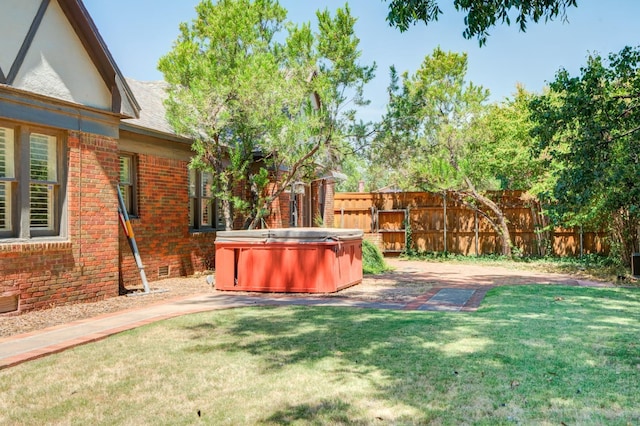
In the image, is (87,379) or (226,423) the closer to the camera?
(226,423)

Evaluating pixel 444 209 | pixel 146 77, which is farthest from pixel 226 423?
pixel 444 209

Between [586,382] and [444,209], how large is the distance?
15.6m

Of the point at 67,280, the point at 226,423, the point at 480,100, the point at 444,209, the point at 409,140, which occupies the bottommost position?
the point at 226,423

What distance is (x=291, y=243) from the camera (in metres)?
10.4

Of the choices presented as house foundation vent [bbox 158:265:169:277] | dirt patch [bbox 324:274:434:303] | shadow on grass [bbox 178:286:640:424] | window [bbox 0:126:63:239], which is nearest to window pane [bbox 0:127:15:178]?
window [bbox 0:126:63:239]

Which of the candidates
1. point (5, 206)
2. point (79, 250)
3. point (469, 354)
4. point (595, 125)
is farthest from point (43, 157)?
point (595, 125)

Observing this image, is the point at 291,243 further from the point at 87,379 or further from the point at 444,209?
the point at 444,209

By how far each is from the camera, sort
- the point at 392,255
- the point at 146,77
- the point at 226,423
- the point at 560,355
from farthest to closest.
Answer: the point at 392,255
the point at 146,77
the point at 560,355
the point at 226,423

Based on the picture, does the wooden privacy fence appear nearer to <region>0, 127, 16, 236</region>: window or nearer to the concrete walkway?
the concrete walkway

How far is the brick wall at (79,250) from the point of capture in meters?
8.18

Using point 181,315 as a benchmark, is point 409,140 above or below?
above

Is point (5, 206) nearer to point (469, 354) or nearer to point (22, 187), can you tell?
point (22, 187)

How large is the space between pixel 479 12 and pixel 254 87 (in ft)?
20.0

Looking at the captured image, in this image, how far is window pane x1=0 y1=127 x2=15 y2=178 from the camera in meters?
8.26
